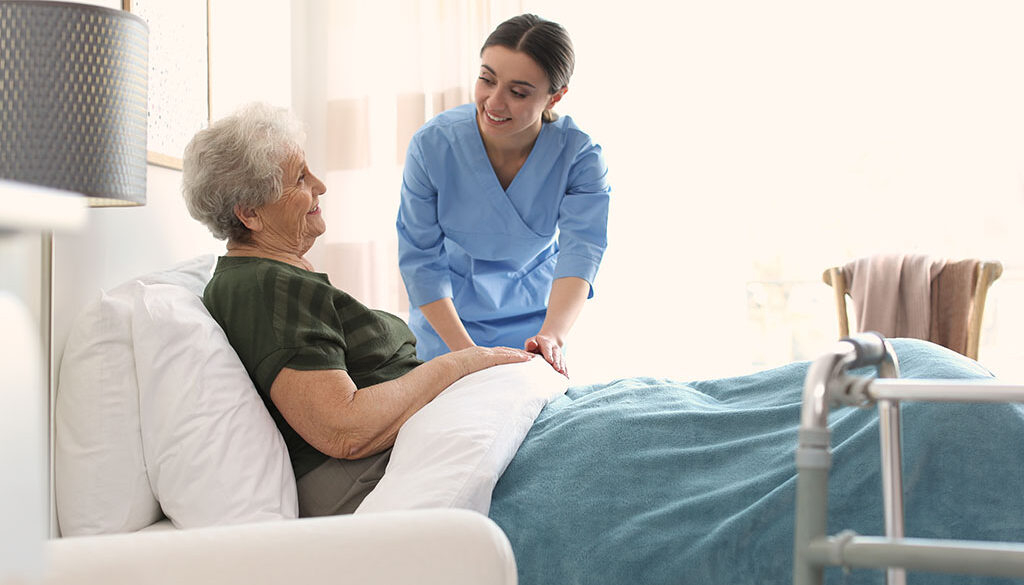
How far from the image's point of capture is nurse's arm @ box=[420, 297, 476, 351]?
7.74 ft

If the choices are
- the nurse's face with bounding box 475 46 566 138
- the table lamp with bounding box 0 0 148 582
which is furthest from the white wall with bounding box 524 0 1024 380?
the table lamp with bounding box 0 0 148 582

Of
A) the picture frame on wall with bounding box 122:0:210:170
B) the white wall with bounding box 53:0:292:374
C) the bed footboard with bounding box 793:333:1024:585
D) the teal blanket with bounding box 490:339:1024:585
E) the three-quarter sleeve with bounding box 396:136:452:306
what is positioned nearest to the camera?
the bed footboard with bounding box 793:333:1024:585

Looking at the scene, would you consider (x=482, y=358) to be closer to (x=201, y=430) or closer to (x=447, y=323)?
(x=201, y=430)

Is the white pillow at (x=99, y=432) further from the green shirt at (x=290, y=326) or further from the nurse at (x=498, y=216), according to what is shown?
the nurse at (x=498, y=216)

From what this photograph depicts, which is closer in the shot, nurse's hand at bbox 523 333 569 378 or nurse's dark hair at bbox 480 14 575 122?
nurse's hand at bbox 523 333 569 378

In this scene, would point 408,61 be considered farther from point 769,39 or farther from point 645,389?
point 645,389

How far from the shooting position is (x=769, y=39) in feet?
11.9

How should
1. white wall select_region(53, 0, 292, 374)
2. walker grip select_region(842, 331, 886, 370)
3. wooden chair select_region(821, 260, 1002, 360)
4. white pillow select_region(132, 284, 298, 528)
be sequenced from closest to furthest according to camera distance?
1. walker grip select_region(842, 331, 886, 370)
2. white pillow select_region(132, 284, 298, 528)
3. white wall select_region(53, 0, 292, 374)
4. wooden chair select_region(821, 260, 1002, 360)

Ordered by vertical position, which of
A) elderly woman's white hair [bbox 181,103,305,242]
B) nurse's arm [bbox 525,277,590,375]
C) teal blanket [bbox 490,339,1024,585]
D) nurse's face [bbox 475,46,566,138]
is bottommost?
teal blanket [bbox 490,339,1024,585]

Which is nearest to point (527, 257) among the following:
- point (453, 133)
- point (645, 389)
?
point (453, 133)

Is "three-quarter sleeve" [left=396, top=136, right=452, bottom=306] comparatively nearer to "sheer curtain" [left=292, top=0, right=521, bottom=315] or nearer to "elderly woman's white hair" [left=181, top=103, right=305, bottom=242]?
"elderly woman's white hair" [left=181, top=103, right=305, bottom=242]

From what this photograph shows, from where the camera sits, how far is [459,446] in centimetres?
136

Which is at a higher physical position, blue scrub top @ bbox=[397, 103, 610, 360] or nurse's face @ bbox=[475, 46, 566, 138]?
nurse's face @ bbox=[475, 46, 566, 138]

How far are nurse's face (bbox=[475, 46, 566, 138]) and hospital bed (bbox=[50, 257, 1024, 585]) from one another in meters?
0.84
